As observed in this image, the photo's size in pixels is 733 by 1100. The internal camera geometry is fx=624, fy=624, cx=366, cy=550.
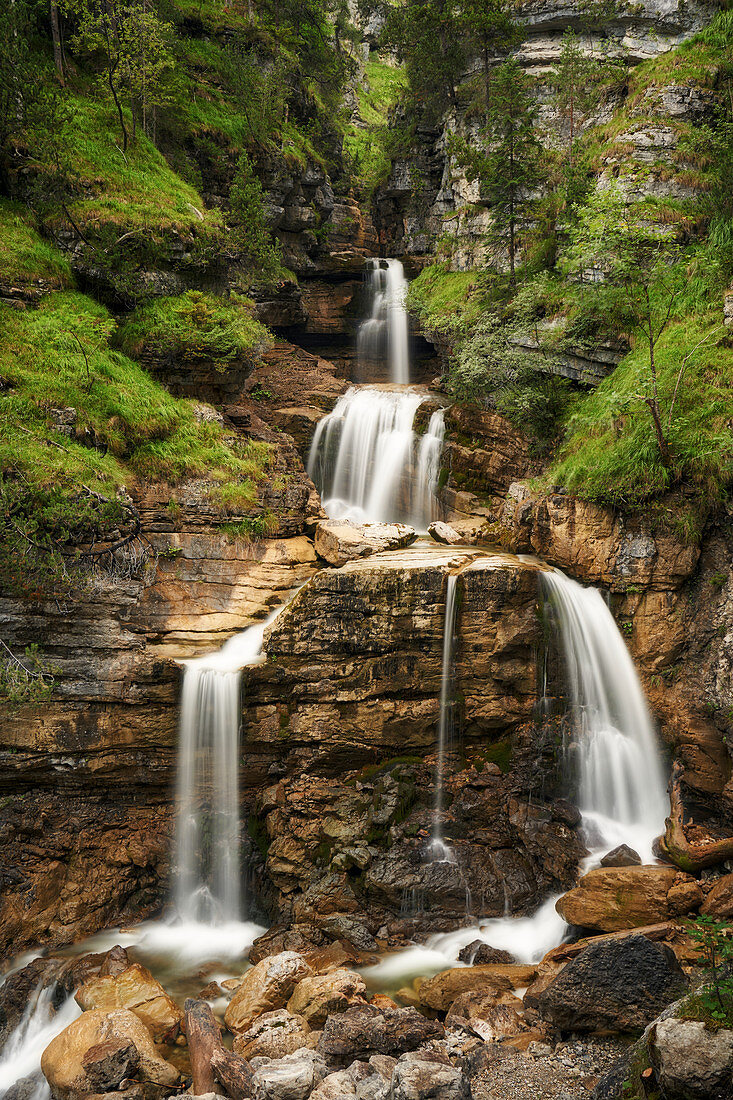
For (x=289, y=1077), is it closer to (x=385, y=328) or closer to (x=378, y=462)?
(x=378, y=462)

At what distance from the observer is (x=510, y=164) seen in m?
17.7

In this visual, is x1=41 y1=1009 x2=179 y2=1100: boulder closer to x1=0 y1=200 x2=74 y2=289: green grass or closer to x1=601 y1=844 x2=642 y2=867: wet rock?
x1=601 y1=844 x2=642 y2=867: wet rock

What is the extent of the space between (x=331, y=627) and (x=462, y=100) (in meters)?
24.1

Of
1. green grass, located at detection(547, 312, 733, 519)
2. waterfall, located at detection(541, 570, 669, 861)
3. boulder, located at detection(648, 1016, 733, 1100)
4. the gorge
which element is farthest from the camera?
green grass, located at detection(547, 312, 733, 519)

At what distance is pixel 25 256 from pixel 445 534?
11407 mm

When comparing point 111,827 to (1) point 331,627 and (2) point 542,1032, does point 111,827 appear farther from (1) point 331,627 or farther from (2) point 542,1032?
(2) point 542,1032

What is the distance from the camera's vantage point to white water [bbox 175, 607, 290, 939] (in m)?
11.2

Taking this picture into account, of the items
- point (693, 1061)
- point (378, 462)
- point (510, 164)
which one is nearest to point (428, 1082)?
point (693, 1061)

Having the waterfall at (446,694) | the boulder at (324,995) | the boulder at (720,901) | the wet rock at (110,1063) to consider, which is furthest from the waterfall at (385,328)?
the wet rock at (110,1063)

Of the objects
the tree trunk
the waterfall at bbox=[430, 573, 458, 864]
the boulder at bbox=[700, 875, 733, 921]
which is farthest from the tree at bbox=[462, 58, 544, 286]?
the boulder at bbox=[700, 875, 733, 921]

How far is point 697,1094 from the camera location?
4984 mm

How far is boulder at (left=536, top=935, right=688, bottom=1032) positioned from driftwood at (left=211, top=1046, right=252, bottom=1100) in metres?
3.51

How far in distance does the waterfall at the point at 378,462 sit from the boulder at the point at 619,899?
975 centimetres

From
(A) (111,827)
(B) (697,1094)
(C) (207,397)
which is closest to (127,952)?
(A) (111,827)
